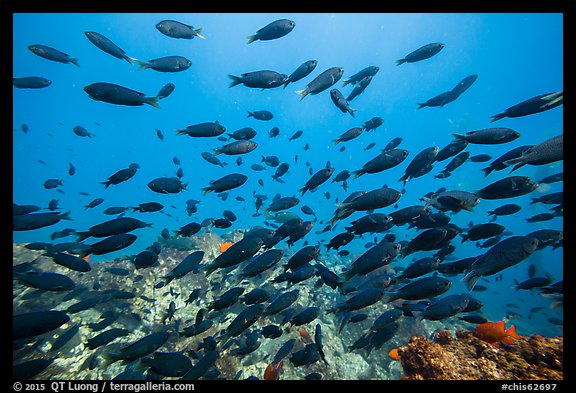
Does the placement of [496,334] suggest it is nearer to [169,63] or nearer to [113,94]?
[113,94]

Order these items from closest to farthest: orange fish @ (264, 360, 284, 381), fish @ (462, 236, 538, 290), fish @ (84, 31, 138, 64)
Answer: fish @ (462, 236, 538, 290), fish @ (84, 31, 138, 64), orange fish @ (264, 360, 284, 381)

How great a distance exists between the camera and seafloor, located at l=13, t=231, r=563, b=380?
4398mm

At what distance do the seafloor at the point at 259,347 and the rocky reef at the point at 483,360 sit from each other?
14mm

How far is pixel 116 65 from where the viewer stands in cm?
6412

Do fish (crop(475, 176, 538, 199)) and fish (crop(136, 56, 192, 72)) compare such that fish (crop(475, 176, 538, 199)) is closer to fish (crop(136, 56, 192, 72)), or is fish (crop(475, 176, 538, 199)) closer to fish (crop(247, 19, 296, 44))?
fish (crop(247, 19, 296, 44))

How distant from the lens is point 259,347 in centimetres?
802

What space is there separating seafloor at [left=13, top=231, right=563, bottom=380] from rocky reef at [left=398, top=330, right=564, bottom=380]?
14 millimetres

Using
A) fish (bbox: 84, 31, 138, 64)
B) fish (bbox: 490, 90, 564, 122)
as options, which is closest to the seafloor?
fish (bbox: 490, 90, 564, 122)

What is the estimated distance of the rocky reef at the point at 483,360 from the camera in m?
4.06

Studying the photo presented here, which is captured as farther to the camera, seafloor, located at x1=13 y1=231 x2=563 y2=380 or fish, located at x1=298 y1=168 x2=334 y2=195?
fish, located at x1=298 y1=168 x2=334 y2=195

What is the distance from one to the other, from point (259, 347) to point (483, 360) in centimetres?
615
